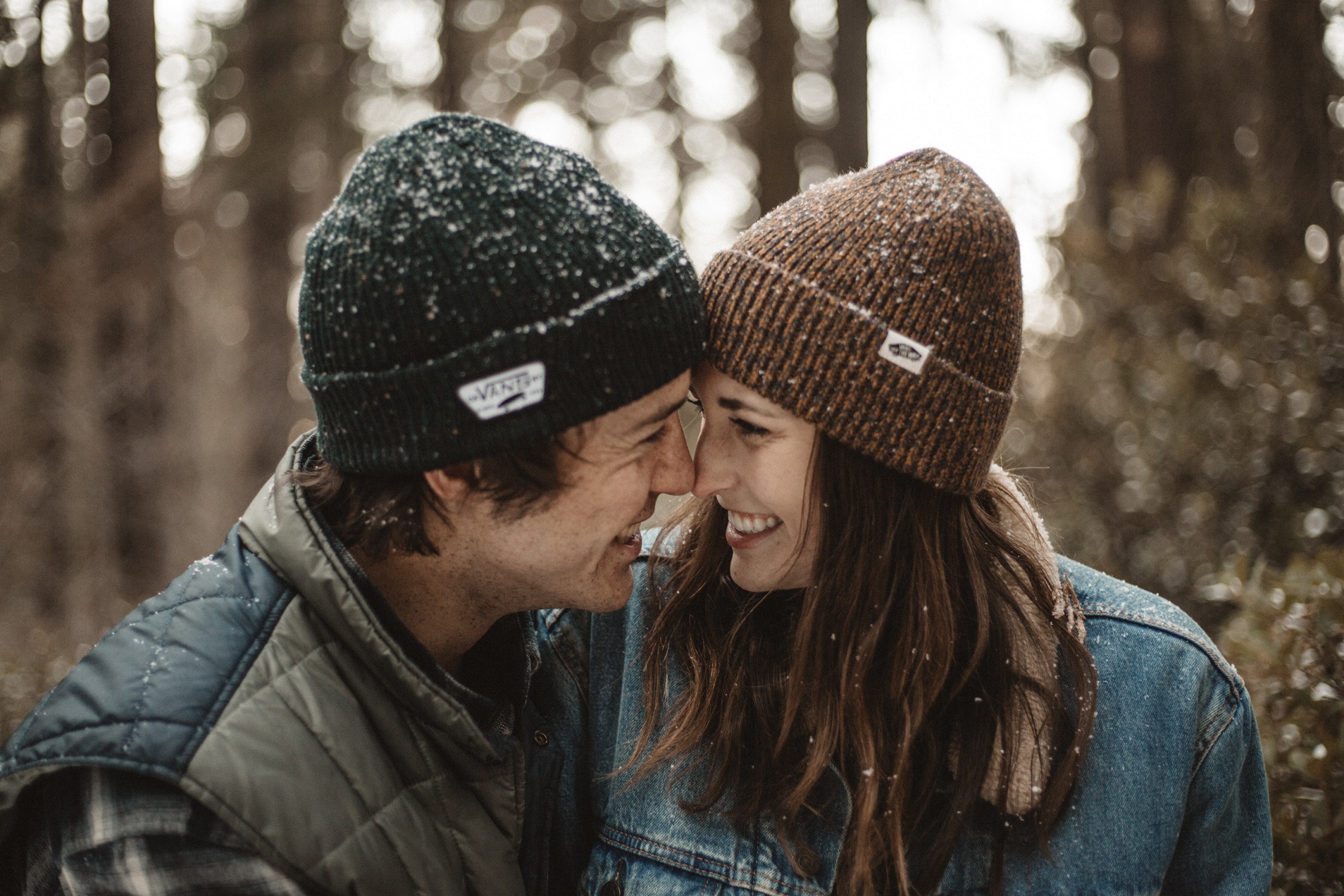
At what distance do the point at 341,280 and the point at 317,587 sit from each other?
0.56 metres

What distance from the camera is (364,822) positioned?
162 centimetres

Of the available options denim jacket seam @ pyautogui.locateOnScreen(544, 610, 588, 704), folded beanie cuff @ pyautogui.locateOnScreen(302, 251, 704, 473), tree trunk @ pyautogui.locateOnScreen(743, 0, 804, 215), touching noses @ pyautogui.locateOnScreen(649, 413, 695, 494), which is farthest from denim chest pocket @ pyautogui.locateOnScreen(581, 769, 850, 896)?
tree trunk @ pyautogui.locateOnScreen(743, 0, 804, 215)

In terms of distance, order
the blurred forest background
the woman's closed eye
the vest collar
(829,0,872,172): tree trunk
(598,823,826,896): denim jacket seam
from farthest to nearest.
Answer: (829,0,872,172): tree trunk < the blurred forest background < the woman's closed eye < (598,823,826,896): denim jacket seam < the vest collar

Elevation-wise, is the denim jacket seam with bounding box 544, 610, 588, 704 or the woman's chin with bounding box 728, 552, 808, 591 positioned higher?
the woman's chin with bounding box 728, 552, 808, 591

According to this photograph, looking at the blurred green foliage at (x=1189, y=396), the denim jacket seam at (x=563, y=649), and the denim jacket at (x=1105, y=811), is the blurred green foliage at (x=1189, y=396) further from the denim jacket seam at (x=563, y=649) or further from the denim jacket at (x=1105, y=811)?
the denim jacket seam at (x=563, y=649)

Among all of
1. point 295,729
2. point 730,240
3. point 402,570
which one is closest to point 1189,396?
point 730,240

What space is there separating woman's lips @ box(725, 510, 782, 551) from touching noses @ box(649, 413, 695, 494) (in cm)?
15

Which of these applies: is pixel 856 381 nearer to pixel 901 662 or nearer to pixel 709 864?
pixel 901 662

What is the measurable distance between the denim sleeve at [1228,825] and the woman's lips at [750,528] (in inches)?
39.0

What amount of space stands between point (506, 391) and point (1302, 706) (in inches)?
86.1

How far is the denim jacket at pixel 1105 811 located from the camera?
6.16 ft

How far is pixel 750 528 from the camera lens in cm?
225

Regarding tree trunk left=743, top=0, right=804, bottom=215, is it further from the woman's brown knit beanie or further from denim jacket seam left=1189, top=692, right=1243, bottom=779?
denim jacket seam left=1189, top=692, right=1243, bottom=779

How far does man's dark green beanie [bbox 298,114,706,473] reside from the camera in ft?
5.72
